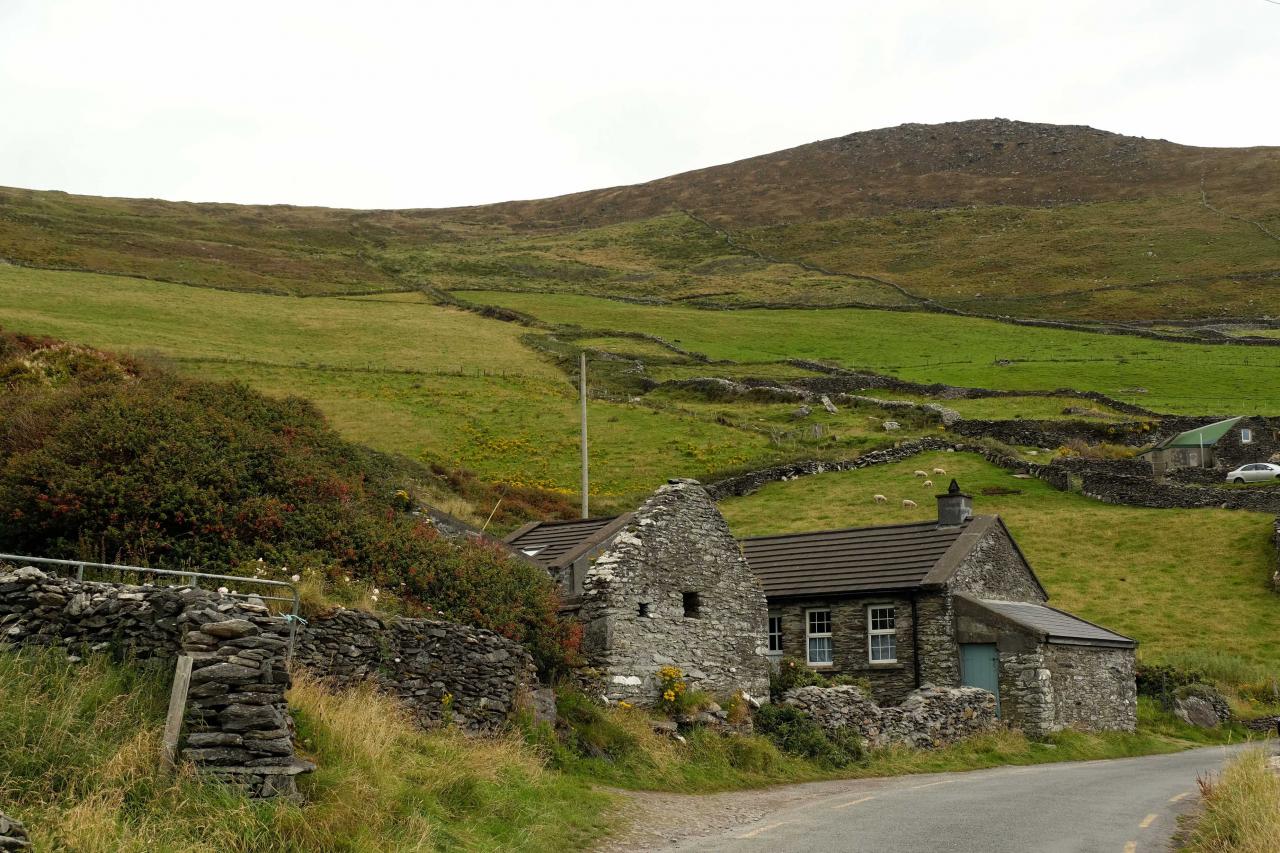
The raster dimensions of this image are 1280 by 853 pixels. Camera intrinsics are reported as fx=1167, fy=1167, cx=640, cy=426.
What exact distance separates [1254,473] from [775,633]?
1564 inches

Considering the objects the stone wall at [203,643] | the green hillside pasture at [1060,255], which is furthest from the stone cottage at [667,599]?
the green hillside pasture at [1060,255]

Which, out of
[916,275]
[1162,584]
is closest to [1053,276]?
[916,275]

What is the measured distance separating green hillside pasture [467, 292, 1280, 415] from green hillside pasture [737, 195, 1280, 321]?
64.5ft

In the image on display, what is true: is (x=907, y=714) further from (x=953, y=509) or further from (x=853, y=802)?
(x=953, y=509)

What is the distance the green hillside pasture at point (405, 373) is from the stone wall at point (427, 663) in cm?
3384

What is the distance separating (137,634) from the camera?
11750 mm

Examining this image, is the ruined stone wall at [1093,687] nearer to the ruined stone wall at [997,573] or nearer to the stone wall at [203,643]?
the ruined stone wall at [997,573]

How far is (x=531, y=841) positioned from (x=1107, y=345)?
321 ft

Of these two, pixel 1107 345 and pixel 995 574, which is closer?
pixel 995 574

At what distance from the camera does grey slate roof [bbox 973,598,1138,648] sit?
93.4 ft

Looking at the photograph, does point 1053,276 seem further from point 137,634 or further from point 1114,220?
point 137,634

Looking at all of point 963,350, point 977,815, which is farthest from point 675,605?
point 963,350

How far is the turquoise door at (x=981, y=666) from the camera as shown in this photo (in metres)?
28.4

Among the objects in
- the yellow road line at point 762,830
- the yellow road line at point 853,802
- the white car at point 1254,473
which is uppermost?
the white car at point 1254,473
